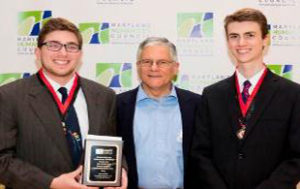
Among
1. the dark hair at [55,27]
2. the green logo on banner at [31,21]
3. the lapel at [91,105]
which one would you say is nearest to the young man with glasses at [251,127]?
the lapel at [91,105]

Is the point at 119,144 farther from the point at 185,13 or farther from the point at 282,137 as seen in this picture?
the point at 185,13

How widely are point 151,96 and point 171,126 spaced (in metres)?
0.27

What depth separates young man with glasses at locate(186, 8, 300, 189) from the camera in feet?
8.91

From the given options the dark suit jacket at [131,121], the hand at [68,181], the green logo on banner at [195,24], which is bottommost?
the hand at [68,181]

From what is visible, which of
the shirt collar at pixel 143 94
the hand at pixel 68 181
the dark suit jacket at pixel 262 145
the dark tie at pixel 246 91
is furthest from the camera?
the shirt collar at pixel 143 94

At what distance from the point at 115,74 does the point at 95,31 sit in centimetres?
43

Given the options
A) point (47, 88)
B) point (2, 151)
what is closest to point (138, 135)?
point (47, 88)

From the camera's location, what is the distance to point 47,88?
2805 millimetres

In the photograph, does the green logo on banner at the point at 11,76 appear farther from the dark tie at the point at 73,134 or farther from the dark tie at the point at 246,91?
the dark tie at the point at 246,91

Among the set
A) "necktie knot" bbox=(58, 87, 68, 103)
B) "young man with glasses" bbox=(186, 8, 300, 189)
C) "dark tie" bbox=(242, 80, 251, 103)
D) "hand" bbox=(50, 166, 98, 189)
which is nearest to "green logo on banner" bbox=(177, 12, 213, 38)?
"young man with glasses" bbox=(186, 8, 300, 189)

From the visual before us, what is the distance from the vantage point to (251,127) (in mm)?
2715

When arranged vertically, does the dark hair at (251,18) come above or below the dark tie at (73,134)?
above

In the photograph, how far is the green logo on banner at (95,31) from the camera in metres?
4.05

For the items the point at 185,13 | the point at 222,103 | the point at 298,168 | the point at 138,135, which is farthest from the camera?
the point at 185,13
